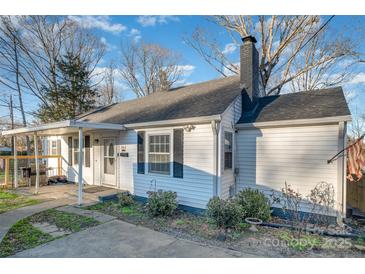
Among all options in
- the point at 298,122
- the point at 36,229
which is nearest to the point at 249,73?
the point at 298,122

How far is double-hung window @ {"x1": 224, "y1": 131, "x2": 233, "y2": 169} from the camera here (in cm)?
643

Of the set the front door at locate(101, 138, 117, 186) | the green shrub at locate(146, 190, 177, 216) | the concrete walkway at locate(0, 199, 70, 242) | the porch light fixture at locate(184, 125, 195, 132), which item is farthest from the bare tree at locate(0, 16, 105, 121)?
the green shrub at locate(146, 190, 177, 216)

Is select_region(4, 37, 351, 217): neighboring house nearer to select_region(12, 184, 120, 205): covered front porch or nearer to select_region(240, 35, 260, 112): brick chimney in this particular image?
select_region(240, 35, 260, 112): brick chimney

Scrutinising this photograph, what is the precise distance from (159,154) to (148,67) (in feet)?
61.3

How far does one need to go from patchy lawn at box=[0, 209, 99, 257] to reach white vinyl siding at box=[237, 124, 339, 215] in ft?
15.2

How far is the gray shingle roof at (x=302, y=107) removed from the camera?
18.5ft

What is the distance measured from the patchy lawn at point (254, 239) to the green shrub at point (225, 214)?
16 cm

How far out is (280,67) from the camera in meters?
15.8

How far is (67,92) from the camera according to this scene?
17484mm

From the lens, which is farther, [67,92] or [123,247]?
[67,92]

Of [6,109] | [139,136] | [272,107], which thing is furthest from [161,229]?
[6,109]

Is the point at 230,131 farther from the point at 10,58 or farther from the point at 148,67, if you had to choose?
the point at 10,58

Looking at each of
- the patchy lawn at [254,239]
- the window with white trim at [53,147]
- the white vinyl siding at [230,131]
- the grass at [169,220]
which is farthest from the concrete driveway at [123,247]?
the window with white trim at [53,147]

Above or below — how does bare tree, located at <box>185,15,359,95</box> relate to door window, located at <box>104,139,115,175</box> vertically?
above
